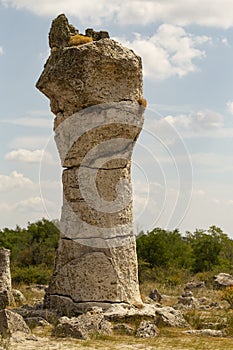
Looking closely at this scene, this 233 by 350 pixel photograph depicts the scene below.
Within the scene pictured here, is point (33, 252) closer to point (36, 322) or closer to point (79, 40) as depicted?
point (79, 40)

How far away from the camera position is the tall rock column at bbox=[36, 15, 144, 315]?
34.4 feet

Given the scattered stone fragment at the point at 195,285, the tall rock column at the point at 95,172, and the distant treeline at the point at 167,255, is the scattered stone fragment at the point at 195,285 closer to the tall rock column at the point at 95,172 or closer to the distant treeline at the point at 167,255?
the distant treeline at the point at 167,255

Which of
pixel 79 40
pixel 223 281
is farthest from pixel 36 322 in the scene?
pixel 223 281

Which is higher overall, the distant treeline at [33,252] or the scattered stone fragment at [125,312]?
the distant treeline at [33,252]

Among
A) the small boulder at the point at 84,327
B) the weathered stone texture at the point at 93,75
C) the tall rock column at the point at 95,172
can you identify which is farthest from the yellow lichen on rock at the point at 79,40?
the small boulder at the point at 84,327

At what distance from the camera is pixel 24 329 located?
865 centimetres

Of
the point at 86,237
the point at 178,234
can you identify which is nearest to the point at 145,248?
the point at 178,234

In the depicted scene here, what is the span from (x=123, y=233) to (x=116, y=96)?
241cm

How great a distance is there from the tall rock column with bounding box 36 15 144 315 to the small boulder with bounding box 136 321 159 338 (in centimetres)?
130

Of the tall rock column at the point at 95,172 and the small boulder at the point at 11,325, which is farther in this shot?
the tall rock column at the point at 95,172

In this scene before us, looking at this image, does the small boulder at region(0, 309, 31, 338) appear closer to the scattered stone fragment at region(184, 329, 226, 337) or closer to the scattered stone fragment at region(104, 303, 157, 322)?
the scattered stone fragment at region(104, 303, 157, 322)

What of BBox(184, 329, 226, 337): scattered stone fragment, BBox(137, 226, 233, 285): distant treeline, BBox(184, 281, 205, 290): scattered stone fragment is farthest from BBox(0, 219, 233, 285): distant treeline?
BBox(184, 329, 226, 337): scattered stone fragment

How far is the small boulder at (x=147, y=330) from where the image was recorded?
891 cm

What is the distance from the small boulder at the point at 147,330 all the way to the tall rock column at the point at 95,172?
1301mm
